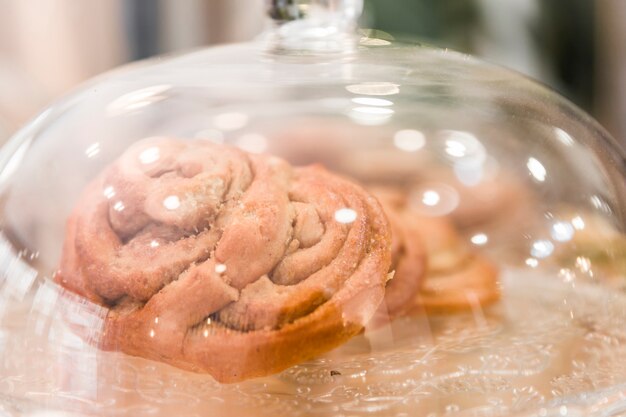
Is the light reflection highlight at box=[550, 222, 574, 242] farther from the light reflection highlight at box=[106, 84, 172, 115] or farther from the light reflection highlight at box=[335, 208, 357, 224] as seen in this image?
the light reflection highlight at box=[106, 84, 172, 115]

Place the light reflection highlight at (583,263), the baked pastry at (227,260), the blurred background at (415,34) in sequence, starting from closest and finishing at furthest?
the baked pastry at (227,260) < the light reflection highlight at (583,263) < the blurred background at (415,34)

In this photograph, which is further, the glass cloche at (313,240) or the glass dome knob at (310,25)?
the glass dome knob at (310,25)

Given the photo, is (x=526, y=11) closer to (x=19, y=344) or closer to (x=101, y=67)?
(x=101, y=67)

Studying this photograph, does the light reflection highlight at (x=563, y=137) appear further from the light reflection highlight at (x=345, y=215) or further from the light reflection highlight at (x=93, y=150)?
the light reflection highlight at (x=93, y=150)

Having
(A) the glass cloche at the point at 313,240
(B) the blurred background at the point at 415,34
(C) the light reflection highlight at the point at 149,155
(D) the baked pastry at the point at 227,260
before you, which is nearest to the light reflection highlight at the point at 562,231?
(A) the glass cloche at the point at 313,240

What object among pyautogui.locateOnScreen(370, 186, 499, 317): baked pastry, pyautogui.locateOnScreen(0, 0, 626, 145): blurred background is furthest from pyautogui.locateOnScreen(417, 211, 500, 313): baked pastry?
pyautogui.locateOnScreen(0, 0, 626, 145): blurred background

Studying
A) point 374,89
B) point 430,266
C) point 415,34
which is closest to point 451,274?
point 430,266

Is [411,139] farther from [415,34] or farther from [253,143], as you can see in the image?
[415,34]
